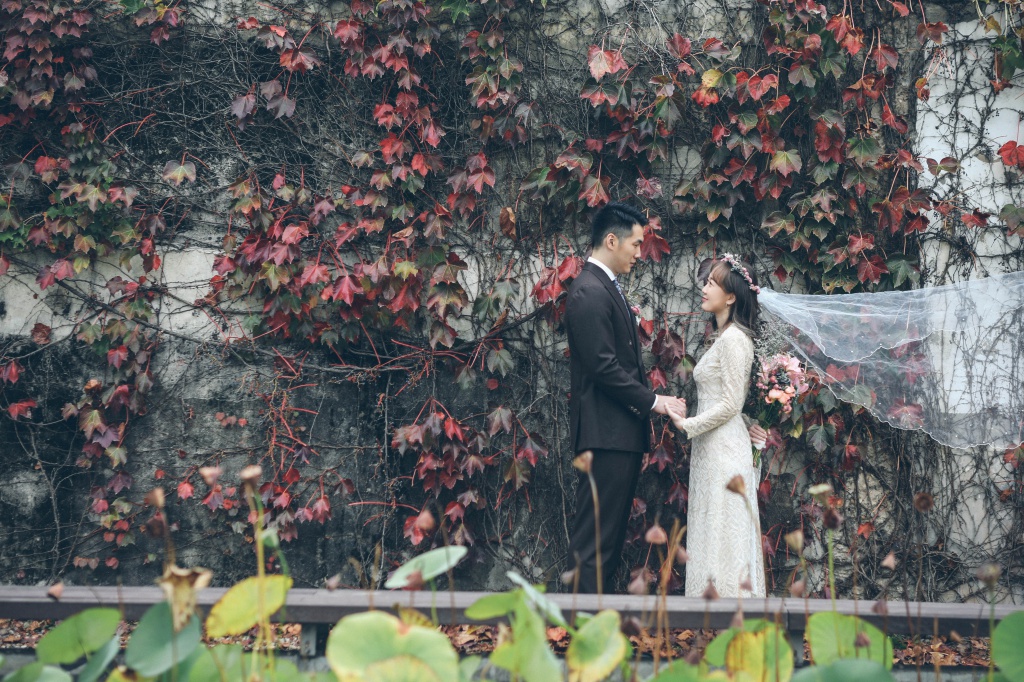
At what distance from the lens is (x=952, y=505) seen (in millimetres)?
3736

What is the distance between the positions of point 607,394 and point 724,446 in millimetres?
507

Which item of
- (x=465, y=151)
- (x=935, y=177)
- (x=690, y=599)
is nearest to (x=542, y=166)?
(x=465, y=151)

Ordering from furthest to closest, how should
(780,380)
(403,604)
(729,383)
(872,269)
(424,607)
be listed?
(872,269) < (780,380) < (729,383) < (424,607) < (403,604)

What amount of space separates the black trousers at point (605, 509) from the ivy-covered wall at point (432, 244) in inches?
19.3

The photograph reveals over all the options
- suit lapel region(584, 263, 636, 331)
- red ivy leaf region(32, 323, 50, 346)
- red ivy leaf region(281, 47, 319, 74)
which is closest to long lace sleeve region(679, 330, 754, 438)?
suit lapel region(584, 263, 636, 331)

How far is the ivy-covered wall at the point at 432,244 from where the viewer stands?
3672 millimetres

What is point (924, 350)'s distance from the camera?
330 cm

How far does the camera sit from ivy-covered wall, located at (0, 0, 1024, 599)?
367 centimetres

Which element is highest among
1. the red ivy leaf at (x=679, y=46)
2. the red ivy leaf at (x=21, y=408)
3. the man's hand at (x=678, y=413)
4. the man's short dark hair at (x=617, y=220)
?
the red ivy leaf at (x=679, y=46)

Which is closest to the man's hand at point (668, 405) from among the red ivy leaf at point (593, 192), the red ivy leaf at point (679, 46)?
the red ivy leaf at point (593, 192)

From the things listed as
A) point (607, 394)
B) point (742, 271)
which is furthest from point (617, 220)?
point (607, 394)

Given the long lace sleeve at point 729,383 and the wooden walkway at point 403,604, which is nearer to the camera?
the wooden walkway at point 403,604

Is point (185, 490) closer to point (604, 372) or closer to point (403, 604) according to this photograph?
point (604, 372)

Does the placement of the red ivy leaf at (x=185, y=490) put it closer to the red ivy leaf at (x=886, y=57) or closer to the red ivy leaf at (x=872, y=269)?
the red ivy leaf at (x=872, y=269)
